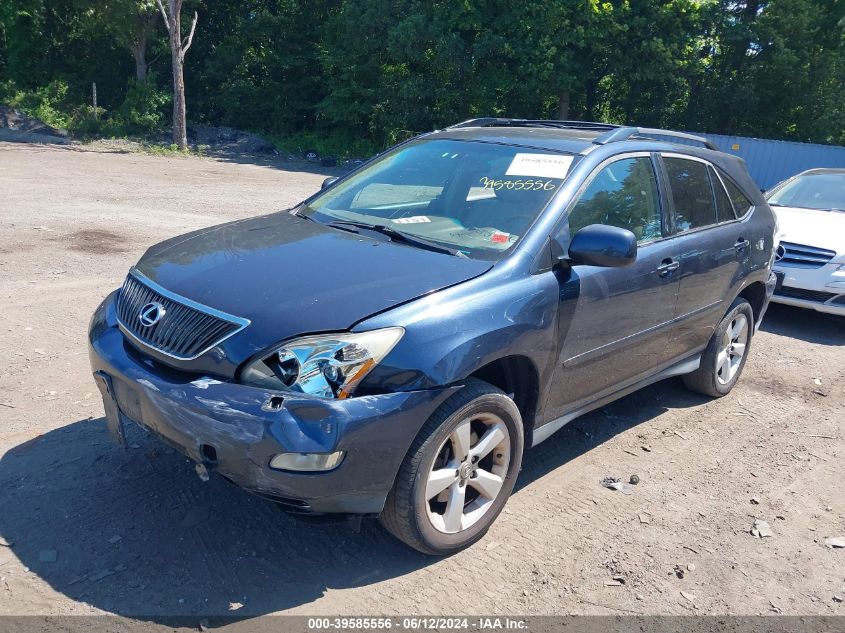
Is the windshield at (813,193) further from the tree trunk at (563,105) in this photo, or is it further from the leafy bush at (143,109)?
the leafy bush at (143,109)

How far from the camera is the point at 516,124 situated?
520 centimetres

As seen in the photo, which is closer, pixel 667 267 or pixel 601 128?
pixel 667 267

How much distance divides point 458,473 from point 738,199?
3376 mm

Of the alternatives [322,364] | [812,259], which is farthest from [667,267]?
[812,259]

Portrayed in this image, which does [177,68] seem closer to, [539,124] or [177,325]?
[539,124]

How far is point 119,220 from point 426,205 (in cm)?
802

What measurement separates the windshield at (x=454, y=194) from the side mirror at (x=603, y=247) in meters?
0.29

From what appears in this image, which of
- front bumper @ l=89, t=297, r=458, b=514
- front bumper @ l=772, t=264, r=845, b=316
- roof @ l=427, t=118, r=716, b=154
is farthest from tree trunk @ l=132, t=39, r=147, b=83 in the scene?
front bumper @ l=89, t=297, r=458, b=514

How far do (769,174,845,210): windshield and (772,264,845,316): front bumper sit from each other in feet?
5.23

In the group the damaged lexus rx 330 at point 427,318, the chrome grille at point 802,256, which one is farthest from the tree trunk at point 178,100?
the damaged lexus rx 330 at point 427,318

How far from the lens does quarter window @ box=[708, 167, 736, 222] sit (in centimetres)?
526

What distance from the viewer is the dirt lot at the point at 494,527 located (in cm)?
319

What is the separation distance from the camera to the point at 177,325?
329 cm

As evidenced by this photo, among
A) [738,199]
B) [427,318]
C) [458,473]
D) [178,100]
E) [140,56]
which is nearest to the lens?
[427,318]
